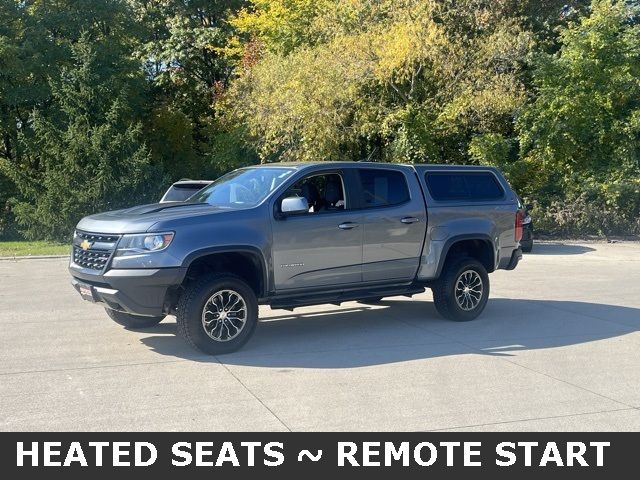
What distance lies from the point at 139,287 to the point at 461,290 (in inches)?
165

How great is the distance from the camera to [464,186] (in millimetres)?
10117

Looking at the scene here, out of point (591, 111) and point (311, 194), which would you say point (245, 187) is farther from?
point (591, 111)

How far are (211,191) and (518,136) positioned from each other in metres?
17.0

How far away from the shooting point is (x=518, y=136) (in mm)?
24375

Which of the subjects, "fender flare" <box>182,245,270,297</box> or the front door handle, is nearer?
"fender flare" <box>182,245,270,297</box>

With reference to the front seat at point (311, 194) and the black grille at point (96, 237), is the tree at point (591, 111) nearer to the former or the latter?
the front seat at point (311, 194)

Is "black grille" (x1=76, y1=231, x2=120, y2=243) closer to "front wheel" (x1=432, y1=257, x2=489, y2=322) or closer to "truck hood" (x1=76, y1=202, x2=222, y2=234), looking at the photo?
"truck hood" (x1=76, y1=202, x2=222, y2=234)

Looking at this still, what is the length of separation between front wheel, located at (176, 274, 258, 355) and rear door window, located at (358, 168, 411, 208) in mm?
1944

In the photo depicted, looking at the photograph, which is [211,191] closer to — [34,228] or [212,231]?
[212,231]

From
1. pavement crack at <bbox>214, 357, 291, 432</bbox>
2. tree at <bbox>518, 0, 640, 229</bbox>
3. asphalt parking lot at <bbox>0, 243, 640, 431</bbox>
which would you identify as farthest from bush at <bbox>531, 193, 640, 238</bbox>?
pavement crack at <bbox>214, 357, 291, 432</bbox>

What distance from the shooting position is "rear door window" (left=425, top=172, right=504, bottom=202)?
32.4ft

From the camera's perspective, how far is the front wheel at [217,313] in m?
7.88

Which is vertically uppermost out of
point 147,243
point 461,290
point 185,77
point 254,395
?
point 185,77

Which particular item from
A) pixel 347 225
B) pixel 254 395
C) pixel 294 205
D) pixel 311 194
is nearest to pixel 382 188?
pixel 347 225
